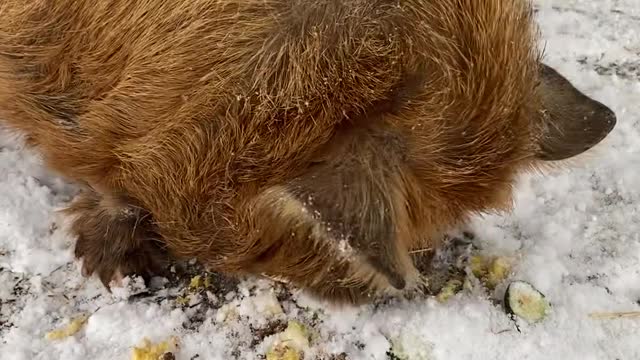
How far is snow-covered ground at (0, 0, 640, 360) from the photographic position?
8.89ft

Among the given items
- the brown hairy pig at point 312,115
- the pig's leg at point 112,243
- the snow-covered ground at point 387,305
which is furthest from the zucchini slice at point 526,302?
the pig's leg at point 112,243

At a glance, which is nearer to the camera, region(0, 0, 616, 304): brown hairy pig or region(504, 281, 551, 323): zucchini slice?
region(0, 0, 616, 304): brown hairy pig

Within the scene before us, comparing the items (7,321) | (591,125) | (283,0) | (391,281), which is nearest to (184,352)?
(7,321)

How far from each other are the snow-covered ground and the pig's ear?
0.31m

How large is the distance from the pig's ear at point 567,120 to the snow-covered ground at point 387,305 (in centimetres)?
31

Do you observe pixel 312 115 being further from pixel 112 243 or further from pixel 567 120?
pixel 112 243

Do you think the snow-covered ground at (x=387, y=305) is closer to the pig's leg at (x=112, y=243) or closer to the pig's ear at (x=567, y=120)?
the pig's leg at (x=112, y=243)

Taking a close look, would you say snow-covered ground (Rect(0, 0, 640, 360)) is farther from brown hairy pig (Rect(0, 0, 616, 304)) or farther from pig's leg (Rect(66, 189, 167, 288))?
brown hairy pig (Rect(0, 0, 616, 304))

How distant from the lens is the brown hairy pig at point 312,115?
2.00 meters

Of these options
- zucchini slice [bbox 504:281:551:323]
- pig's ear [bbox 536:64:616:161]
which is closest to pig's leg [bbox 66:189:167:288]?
zucchini slice [bbox 504:281:551:323]

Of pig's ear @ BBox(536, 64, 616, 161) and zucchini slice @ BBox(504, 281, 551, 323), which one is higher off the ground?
pig's ear @ BBox(536, 64, 616, 161)

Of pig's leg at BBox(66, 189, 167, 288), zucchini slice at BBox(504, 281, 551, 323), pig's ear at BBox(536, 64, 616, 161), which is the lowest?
zucchini slice at BBox(504, 281, 551, 323)

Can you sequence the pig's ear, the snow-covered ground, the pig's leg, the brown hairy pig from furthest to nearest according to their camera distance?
1. the pig's leg
2. the snow-covered ground
3. the pig's ear
4. the brown hairy pig

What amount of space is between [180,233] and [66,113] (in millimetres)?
546
